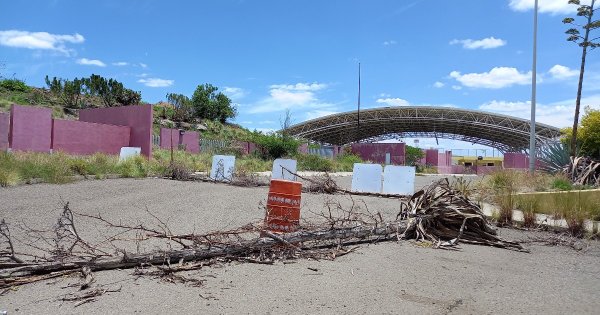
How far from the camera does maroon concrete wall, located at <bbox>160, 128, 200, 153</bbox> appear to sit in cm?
3516

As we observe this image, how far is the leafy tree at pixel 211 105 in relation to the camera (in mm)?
61344

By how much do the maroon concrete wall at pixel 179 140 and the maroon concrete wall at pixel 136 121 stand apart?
4.55m

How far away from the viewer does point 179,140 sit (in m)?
36.1

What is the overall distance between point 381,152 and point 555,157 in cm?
3263

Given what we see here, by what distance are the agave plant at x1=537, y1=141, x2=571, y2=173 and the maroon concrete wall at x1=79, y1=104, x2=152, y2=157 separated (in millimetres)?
20871

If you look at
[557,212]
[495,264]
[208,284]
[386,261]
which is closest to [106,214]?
[208,284]

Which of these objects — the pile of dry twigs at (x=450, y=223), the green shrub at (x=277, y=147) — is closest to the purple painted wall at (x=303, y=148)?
the green shrub at (x=277, y=147)

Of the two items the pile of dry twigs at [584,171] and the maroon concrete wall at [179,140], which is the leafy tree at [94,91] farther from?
the pile of dry twigs at [584,171]

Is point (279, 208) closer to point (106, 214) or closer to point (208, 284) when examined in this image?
point (208, 284)

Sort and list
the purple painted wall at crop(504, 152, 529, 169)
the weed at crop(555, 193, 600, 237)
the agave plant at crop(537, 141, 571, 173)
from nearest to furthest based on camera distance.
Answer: the weed at crop(555, 193, 600, 237), the agave plant at crop(537, 141, 571, 173), the purple painted wall at crop(504, 152, 529, 169)

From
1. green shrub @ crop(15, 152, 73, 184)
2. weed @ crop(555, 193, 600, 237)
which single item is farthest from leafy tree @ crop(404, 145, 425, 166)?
weed @ crop(555, 193, 600, 237)

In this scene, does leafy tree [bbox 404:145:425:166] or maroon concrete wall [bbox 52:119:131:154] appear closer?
maroon concrete wall [bbox 52:119:131:154]

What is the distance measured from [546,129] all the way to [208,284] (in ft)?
211

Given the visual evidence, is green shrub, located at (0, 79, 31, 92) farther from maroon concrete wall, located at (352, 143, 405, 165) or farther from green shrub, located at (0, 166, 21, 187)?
green shrub, located at (0, 166, 21, 187)
